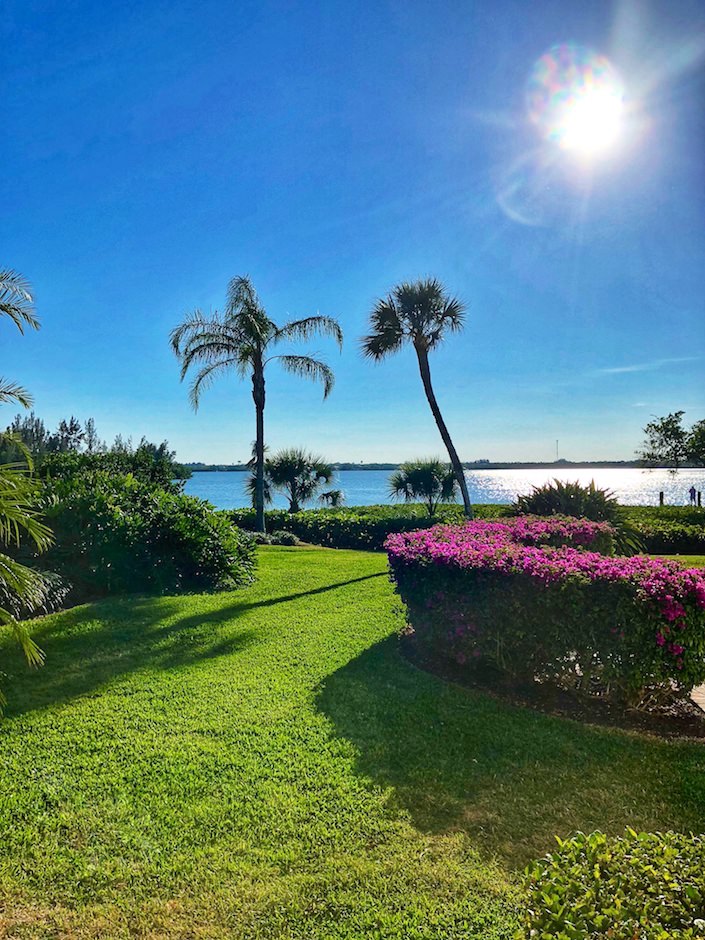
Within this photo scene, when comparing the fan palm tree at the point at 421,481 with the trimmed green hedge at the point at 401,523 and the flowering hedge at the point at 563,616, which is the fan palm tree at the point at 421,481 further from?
the flowering hedge at the point at 563,616

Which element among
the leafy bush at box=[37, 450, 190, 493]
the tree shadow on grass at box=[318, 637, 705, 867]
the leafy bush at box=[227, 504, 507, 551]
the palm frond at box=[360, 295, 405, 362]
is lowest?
the tree shadow on grass at box=[318, 637, 705, 867]

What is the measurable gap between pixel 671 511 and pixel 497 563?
16563 mm

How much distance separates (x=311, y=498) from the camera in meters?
26.9

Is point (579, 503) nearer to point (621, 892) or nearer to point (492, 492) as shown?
point (621, 892)

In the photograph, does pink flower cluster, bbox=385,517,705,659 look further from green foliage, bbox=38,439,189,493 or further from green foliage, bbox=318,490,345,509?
green foliage, bbox=318,490,345,509

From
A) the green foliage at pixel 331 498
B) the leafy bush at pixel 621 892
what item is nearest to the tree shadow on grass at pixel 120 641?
the leafy bush at pixel 621 892

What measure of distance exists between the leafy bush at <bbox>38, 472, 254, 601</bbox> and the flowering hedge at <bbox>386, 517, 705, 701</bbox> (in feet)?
14.3

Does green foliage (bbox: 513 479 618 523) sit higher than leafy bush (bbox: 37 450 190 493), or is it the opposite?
leafy bush (bbox: 37 450 190 493)

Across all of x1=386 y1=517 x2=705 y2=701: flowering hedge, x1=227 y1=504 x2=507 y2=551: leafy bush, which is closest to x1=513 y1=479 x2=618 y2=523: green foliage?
x1=227 y1=504 x2=507 y2=551: leafy bush

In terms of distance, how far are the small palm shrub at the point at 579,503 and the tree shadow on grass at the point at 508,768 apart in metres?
7.41

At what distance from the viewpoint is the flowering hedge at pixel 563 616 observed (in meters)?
4.05

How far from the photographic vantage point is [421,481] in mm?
24328

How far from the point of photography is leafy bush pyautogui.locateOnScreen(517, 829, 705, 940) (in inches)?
63.3

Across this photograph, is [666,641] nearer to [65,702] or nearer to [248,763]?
[248,763]
